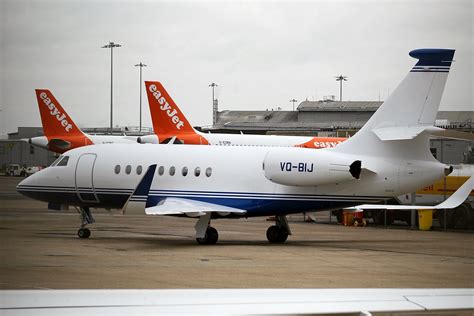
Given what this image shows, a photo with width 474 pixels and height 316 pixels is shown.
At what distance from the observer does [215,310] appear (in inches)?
267

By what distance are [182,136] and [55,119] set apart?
1166cm

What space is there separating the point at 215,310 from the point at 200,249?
16.7 meters

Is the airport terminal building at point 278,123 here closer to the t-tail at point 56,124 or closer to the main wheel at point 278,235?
the t-tail at point 56,124

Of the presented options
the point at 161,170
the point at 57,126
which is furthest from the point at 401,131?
the point at 57,126

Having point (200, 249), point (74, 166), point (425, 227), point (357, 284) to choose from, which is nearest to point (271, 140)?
point (425, 227)

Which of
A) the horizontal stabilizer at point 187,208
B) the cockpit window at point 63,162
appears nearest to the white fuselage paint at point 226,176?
the cockpit window at point 63,162

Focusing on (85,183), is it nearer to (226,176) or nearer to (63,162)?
(63,162)

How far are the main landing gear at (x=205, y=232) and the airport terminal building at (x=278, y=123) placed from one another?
68158 mm

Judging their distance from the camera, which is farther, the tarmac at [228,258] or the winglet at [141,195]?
the winglet at [141,195]

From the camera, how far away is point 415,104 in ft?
77.7

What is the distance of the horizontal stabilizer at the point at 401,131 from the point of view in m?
23.3

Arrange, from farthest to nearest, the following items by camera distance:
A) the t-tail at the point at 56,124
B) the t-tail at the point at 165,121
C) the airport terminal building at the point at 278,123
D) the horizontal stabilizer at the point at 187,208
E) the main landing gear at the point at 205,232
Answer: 1. the airport terminal building at the point at 278,123
2. the t-tail at the point at 56,124
3. the t-tail at the point at 165,121
4. the main landing gear at the point at 205,232
5. the horizontal stabilizer at the point at 187,208

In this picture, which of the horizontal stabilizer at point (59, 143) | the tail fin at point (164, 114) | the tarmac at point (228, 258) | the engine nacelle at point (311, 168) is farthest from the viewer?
the horizontal stabilizer at point (59, 143)

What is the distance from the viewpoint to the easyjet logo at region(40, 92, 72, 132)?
57.6 metres
